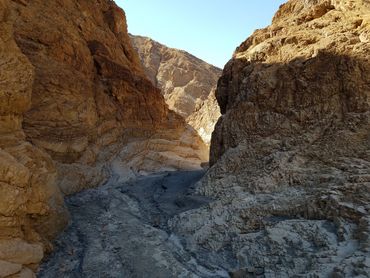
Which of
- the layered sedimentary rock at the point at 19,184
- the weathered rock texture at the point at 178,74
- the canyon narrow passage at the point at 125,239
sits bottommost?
the canyon narrow passage at the point at 125,239

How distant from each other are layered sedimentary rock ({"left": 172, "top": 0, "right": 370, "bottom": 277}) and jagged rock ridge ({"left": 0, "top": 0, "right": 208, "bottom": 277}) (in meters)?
4.86

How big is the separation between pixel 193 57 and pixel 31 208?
64335mm

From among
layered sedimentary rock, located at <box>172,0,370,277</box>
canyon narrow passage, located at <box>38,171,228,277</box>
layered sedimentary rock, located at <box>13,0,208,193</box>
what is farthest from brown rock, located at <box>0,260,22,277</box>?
layered sedimentary rock, located at <box>13,0,208,193</box>

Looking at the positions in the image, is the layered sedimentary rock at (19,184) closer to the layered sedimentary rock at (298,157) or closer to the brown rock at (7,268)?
the brown rock at (7,268)

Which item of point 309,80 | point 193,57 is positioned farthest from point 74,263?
point 193,57

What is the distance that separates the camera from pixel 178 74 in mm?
65312

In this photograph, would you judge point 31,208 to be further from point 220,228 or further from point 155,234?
point 220,228

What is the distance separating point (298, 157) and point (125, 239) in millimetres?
6338

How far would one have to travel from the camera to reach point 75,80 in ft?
67.6

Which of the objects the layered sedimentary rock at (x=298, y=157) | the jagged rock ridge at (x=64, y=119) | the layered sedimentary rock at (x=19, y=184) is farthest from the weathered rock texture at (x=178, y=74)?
the layered sedimentary rock at (x=19, y=184)

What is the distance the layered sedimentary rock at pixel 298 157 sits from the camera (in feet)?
28.1

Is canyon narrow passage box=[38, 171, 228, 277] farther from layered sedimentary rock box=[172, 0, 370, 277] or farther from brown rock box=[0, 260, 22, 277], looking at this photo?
brown rock box=[0, 260, 22, 277]

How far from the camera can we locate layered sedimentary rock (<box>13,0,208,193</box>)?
1802 cm

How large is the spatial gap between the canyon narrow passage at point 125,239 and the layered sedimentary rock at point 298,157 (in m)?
0.80
